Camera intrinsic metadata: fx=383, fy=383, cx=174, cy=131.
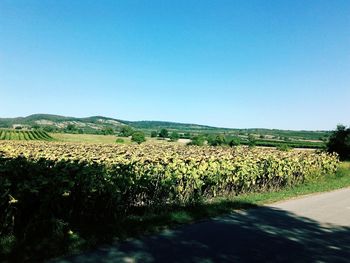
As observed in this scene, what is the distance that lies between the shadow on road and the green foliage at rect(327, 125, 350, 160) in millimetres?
34592

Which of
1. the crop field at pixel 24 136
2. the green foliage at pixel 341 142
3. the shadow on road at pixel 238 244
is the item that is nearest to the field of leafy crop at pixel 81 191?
the shadow on road at pixel 238 244

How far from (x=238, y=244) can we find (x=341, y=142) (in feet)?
125

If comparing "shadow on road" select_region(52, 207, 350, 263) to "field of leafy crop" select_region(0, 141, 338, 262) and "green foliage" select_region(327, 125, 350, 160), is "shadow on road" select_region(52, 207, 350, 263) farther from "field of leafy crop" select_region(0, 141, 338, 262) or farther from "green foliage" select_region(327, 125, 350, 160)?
"green foliage" select_region(327, 125, 350, 160)

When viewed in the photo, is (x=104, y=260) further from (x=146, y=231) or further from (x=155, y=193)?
(x=155, y=193)

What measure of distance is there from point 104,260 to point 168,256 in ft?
3.65

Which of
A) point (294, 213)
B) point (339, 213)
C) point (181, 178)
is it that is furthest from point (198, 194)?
Answer: point (339, 213)

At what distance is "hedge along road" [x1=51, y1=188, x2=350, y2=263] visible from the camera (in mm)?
6711

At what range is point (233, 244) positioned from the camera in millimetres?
7711

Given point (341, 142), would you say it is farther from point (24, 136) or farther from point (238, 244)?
point (24, 136)

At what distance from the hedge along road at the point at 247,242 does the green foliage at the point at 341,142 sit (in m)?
33.0

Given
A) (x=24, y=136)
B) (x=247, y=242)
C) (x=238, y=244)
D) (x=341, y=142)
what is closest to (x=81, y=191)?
(x=238, y=244)

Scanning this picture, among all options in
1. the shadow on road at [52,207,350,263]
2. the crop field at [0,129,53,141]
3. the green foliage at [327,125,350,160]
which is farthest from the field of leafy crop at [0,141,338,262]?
the crop field at [0,129,53,141]

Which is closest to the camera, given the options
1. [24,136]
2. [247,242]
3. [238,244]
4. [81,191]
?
[238,244]

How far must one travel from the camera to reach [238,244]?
25.4 feet
